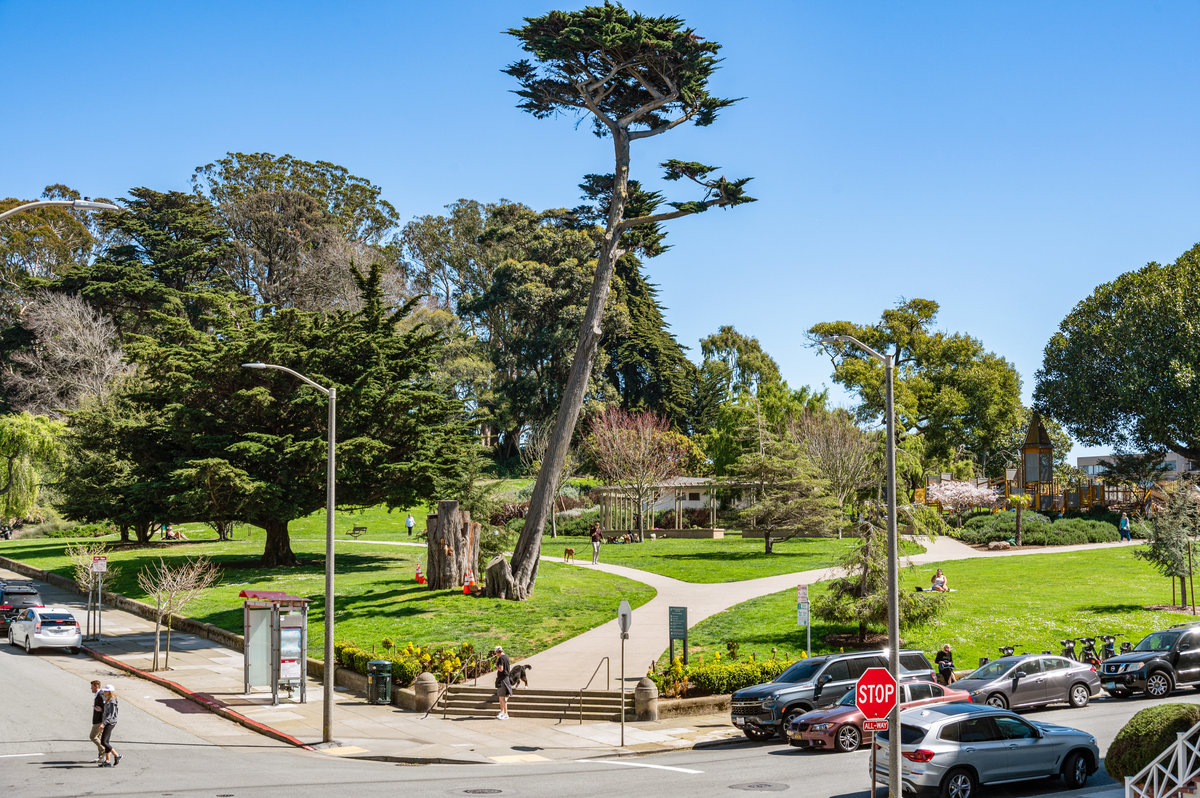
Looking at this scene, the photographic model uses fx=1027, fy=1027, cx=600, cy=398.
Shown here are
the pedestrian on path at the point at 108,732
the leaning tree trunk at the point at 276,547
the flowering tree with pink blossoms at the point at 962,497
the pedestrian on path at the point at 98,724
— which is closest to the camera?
the pedestrian on path at the point at 108,732

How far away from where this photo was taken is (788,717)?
22516 millimetres

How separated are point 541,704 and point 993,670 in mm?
11153

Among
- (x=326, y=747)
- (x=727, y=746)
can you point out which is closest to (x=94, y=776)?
(x=326, y=747)

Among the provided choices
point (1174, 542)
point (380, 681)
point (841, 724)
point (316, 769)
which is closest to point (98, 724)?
point (316, 769)

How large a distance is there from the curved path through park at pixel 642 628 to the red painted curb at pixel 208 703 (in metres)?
6.68

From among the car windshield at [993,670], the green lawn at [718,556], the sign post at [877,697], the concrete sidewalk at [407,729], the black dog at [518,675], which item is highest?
the sign post at [877,697]

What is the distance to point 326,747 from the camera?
22.0 m

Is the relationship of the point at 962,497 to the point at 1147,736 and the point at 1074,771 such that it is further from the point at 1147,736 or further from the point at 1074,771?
the point at 1147,736

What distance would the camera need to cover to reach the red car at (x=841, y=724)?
69.0 feet

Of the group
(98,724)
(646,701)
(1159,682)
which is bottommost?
(646,701)

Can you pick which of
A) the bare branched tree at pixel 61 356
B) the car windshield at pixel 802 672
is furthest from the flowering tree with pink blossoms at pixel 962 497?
the bare branched tree at pixel 61 356

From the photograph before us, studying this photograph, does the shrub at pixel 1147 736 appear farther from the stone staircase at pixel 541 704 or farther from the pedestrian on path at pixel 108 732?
the pedestrian on path at pixel 108 732

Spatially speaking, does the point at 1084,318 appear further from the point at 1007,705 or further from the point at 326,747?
the point at 326,747

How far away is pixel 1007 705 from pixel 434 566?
71.2 ft
